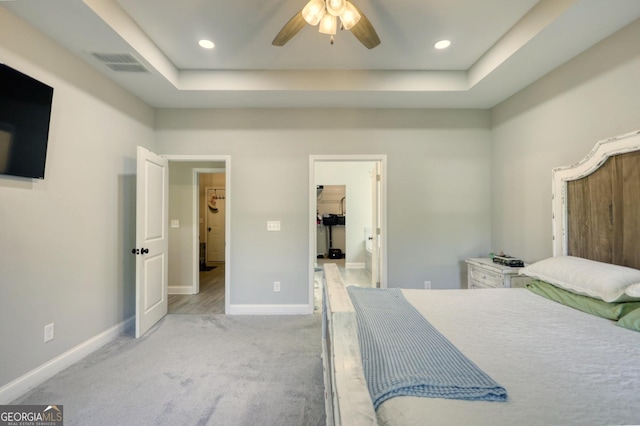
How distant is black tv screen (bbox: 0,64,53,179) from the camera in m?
1.72

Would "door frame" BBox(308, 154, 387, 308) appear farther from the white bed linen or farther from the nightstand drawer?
the white bed linen

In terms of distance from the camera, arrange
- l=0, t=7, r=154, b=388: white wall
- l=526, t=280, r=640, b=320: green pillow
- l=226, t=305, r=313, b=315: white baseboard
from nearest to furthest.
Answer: l=526, t=280, r=640, b=320: green pillow → l=0, t=7, r=154, b=388: white wall → l=226, t=305, r=313, b=315: white baseboard

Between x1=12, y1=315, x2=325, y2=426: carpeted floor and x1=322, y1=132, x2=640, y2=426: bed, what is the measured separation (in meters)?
0.58

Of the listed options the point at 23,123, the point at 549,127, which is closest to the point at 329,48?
the point at 549,127

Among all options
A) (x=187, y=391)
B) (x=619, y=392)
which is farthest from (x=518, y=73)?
(x=187, y=391)

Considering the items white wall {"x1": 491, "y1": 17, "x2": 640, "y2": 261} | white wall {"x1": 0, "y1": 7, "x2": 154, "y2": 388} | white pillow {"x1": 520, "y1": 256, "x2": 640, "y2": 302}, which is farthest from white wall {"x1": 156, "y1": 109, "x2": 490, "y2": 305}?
white pillow {"x1": 520, "y1": 256, "x2": 640, "y2": 302}

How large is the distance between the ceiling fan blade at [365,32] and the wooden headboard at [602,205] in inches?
74.2

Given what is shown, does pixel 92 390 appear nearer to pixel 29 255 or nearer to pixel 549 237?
pixel 29 255

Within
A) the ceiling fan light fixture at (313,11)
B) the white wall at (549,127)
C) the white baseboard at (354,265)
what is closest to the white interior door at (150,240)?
the ceiling fan light fixture at (313,11)

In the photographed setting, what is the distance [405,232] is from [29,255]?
3593 mm

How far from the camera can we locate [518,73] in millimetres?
2549

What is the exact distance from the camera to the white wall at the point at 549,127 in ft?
6.31

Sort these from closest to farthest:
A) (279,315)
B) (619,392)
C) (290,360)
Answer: (619,392) < (290,360) < (279,315)

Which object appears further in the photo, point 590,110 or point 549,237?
point 549,237
